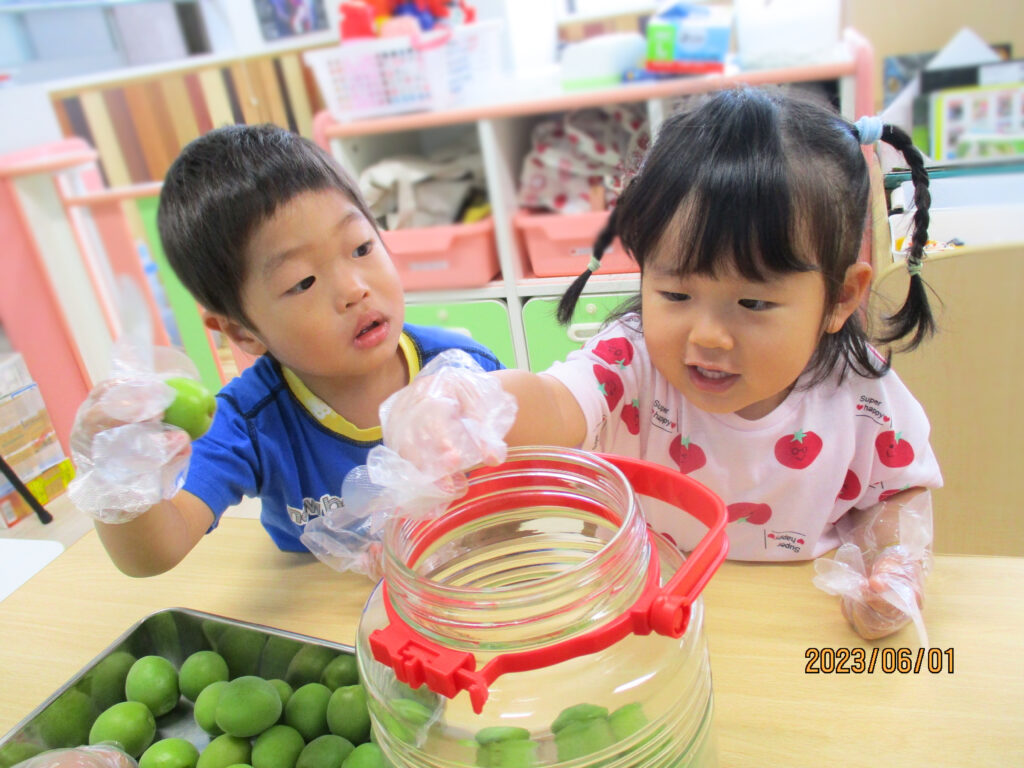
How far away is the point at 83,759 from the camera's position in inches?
22.2

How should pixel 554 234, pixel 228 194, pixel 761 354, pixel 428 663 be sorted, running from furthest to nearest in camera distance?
pixel 554 234 < pixel 228 194 < pixel 761 354 < pixel 428 663

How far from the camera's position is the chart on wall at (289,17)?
8.43 ft

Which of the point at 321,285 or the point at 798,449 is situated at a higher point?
the point at 321,285

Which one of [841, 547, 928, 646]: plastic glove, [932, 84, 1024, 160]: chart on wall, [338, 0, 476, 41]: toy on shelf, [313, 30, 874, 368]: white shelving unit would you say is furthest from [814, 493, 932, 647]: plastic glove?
[932, 84, 1024, 160]: chart on wall

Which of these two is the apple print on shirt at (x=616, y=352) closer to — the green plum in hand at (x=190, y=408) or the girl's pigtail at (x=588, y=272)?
the girl's pigtail at (x=588, y=272)

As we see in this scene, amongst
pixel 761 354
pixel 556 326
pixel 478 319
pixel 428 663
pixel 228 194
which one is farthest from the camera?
pixel 478 319

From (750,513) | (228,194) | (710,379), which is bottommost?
(750,513)

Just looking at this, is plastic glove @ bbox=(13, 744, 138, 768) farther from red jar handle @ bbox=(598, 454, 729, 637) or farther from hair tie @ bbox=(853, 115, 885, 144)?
hair tie @ bbox=(853, 115, 885, 144)

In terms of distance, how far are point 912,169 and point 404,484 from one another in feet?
1.86

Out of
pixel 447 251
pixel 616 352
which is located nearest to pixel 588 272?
pixel 616 352

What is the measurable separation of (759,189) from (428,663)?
46cm

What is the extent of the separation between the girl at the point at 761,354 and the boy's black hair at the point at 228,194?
30cm

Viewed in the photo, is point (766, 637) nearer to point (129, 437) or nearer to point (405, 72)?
point (129, 437)

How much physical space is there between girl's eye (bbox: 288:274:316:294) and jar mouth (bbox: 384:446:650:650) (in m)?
0.34
